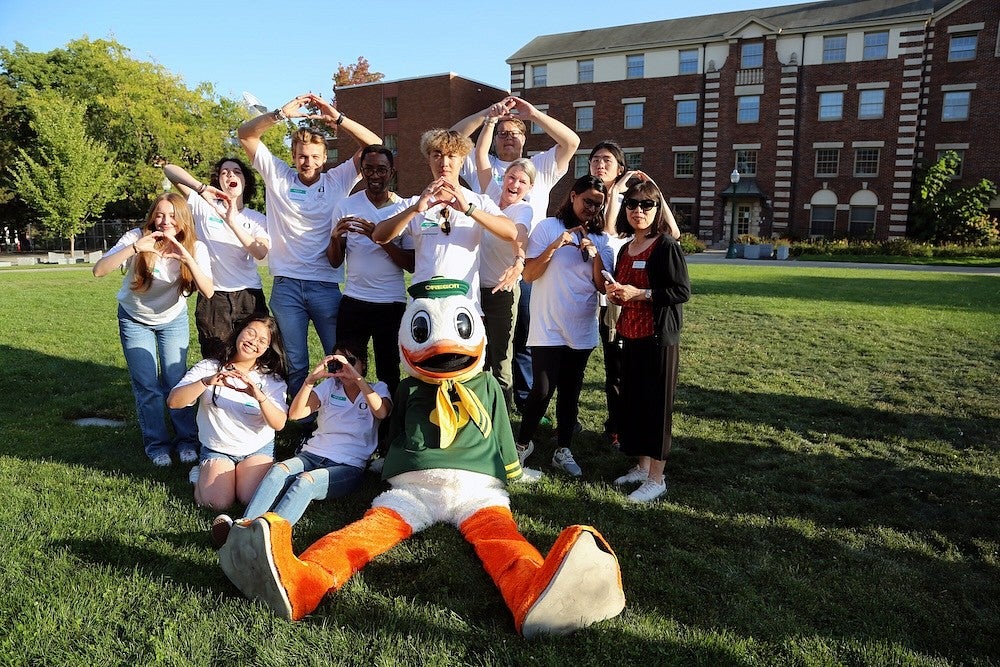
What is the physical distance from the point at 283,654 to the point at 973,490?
4385mm

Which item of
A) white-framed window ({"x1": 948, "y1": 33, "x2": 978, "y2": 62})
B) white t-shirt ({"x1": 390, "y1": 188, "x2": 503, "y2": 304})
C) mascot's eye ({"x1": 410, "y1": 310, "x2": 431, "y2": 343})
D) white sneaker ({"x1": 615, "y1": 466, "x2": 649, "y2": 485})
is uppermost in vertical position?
white-framed window ({"x1": 948, "y1": 33, "x2": 978, "y2": 62})

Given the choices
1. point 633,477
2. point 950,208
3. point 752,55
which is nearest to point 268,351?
point 633,477

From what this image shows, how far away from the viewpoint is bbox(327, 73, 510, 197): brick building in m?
39.7

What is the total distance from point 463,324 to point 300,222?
1.79 metres

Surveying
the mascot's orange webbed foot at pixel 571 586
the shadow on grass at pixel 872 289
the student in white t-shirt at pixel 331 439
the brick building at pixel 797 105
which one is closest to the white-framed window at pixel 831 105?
the brick building at pixel 797 105

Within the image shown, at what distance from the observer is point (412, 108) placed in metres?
40.7

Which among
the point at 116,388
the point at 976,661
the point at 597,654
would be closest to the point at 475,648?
the point at 597,654

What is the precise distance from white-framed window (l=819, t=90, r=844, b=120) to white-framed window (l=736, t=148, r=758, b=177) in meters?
3.53

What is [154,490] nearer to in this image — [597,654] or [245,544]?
[245,544]

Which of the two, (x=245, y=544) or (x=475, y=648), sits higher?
(x=245, y=544)

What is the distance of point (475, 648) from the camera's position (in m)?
2.69

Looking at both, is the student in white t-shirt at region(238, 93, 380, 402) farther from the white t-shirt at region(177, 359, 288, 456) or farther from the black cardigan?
the black cardigan

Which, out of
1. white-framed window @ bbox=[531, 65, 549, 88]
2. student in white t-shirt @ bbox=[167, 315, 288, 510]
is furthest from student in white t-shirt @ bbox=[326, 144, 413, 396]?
white-framed window @ bbox=[531, 65, 549, 88]

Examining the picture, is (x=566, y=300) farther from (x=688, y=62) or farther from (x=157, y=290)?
(x=688, y=62)
